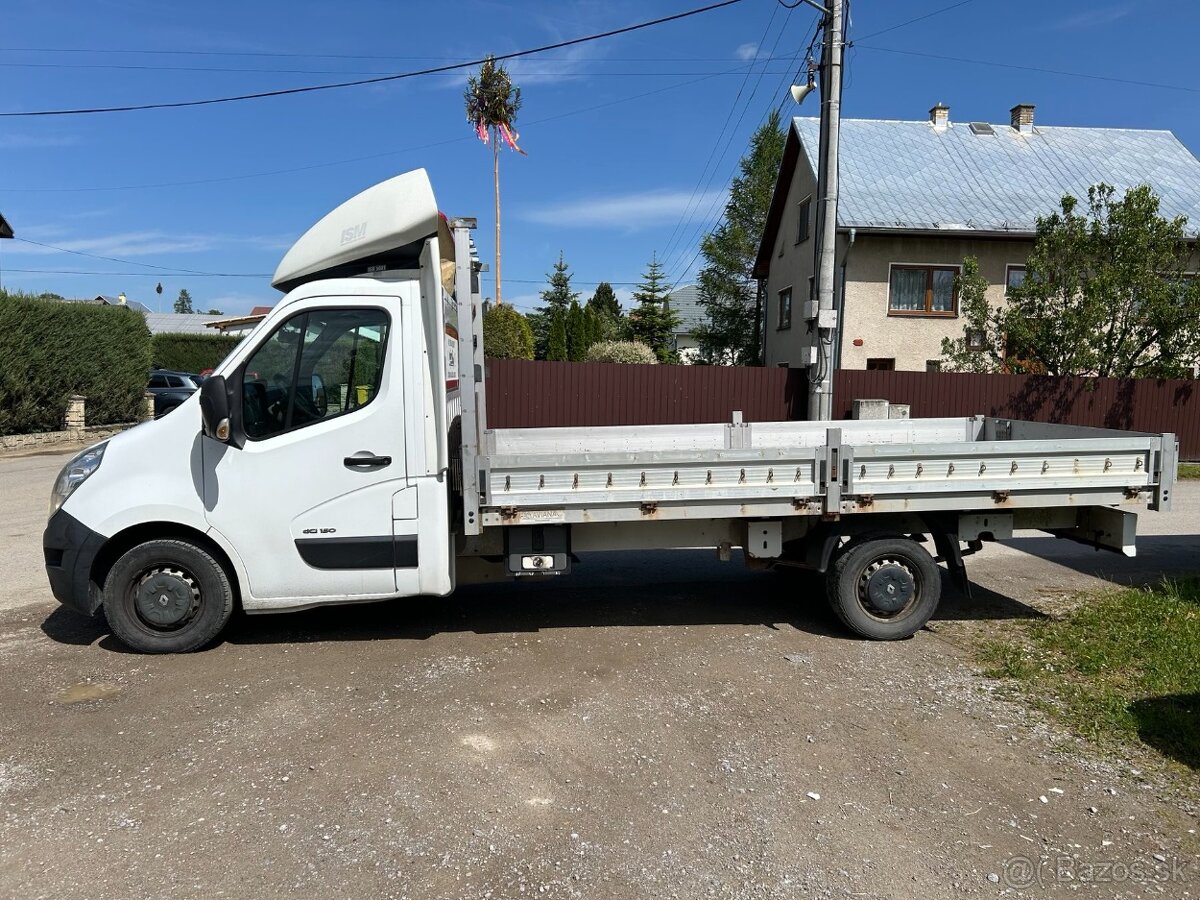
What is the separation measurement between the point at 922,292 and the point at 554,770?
19.4 meters

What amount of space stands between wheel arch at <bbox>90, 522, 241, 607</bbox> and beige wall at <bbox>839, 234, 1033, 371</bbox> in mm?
17749

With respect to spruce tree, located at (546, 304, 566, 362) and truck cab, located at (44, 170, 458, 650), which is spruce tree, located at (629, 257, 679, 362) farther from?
truck cab, located at (44, 170, 458, 650)

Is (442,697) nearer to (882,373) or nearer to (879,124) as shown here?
(882,373)

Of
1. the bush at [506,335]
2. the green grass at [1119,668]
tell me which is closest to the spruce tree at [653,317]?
the bush at [506,335]

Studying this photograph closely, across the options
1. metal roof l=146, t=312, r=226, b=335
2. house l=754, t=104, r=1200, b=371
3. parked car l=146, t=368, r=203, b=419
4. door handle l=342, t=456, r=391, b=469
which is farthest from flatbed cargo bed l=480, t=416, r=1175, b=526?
metal roof l=146, t=312, r=226, b=335

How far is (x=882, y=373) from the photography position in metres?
16.1

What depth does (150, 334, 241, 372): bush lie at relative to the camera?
35.8 m

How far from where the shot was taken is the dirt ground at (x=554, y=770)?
3.06 m

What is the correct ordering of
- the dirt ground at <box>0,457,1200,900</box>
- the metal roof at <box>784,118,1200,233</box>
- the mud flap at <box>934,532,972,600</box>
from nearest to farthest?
the dirt ground at <box>0,457,1200,900</box> < the mud flap at <box>934,532,972,600</box> < the metal roof at <box>784,118,1200,233</box>

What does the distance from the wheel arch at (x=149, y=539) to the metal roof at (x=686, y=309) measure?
43086mm

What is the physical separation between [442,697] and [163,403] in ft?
82.2

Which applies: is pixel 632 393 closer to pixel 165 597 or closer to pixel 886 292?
pixel 886 292

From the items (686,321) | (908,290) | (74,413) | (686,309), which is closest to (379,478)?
(908,290)

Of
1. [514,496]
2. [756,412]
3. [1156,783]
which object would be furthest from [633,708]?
[756,412]
